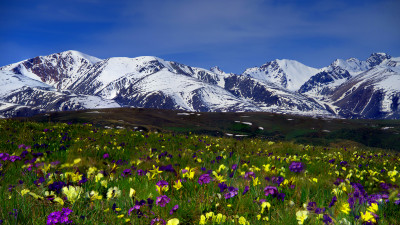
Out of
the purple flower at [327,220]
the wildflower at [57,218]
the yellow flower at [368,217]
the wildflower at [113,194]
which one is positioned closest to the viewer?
the wildflower at [57,218]

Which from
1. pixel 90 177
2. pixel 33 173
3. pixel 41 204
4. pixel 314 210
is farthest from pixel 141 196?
pixel 314 210

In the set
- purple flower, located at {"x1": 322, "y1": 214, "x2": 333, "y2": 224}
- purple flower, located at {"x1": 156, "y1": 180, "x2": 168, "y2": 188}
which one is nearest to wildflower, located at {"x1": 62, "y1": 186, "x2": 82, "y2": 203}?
purple flower, located at {"x1": 156, "y1": 180, "x2": 168, "y2": 188}

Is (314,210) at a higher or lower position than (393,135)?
higher

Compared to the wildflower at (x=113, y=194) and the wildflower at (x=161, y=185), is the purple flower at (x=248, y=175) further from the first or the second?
the wildflower at (x=113, y=194)

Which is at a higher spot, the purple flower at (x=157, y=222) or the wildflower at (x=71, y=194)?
the wildflower at (x=71, y=194)

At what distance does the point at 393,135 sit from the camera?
104250mm

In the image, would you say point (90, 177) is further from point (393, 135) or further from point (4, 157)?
point (393, 135)

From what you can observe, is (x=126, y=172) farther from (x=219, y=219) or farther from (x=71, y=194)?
(x=219, y=219)

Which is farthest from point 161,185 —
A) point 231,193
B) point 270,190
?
point 270,190

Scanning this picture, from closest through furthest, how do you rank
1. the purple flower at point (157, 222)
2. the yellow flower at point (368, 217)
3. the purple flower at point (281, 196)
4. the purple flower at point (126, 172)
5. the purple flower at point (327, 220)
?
1. the yellow flower at point (368, 217)
2. the purple flower at point (327, 220)
3. the purple flower at point (157, 222)
4. the purple flower at point (281, 196)
5. the purple flower at point (126, 172)

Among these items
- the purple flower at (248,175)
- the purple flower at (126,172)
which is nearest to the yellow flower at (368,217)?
the purple flower at (248,175)

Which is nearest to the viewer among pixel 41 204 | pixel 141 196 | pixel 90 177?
pixel 41 204

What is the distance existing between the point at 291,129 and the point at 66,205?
106134 mm

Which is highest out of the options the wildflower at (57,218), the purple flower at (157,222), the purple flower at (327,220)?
the wildflower at (57,218)
